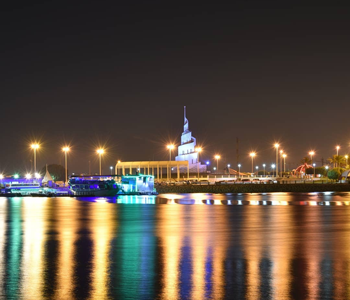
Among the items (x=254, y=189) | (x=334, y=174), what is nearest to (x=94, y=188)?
(x=254, y=189)

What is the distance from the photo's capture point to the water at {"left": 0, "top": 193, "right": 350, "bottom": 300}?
13.3 metres

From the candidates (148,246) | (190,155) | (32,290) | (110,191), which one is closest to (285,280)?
(32,290)

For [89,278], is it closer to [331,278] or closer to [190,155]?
[331,278]

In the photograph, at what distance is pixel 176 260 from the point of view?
1752 centimetres

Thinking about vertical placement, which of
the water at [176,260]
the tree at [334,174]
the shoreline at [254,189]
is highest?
the tree at [334,174]

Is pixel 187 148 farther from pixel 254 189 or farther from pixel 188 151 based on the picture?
pixel 254 189

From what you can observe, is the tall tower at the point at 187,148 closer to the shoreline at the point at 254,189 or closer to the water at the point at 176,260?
the shoreline at the point at 254,189

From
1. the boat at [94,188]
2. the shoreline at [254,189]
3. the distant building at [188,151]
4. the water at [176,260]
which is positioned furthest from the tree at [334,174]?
the water at [176,260]

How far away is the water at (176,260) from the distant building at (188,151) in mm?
128054

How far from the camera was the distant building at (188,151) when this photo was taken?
158250mm

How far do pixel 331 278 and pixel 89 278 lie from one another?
6192 millimetres

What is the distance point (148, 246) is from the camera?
20.9 m

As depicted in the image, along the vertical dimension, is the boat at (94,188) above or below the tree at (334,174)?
below

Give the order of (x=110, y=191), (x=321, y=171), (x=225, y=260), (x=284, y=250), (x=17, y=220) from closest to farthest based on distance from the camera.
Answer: (x=225, y=260) < (x=284, y=250) < (x=17, y=220) < (x=110, y=191) < (x=321, y=171)
